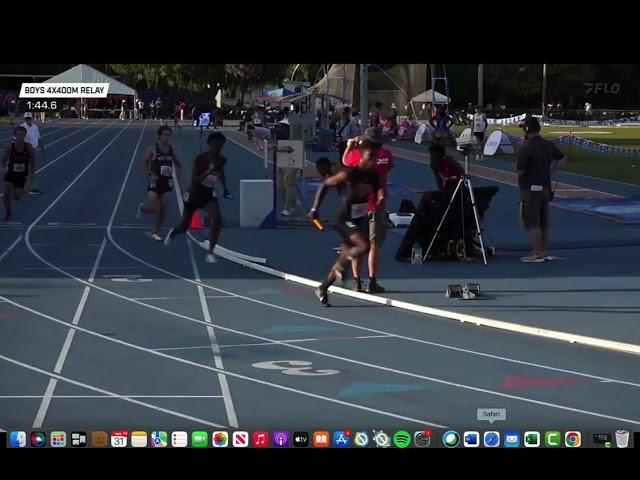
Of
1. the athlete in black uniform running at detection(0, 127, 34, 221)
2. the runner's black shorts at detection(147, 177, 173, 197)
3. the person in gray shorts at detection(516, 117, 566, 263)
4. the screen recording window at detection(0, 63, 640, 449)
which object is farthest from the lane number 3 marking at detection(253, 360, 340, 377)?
the athlete in black uniform running at detection(0, 127, 34, 221)

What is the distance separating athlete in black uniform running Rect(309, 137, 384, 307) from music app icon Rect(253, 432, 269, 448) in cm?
676

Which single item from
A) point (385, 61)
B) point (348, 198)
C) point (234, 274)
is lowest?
point (234, 274)

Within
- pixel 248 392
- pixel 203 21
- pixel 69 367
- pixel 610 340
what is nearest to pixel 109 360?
pixel 69 367

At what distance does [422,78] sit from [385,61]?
4432 cm

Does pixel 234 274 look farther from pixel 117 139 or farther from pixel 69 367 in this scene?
pixel 117 139

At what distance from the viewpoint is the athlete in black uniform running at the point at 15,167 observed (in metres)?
22.8

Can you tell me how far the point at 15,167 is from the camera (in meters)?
23.0

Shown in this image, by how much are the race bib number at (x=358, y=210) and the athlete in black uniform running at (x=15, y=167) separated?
10945 millimetres

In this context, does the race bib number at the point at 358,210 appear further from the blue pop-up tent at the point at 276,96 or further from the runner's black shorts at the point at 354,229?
the blue pop-up tent at the point at 276,96

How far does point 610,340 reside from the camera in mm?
11602

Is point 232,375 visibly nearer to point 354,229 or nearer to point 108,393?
point 108,393
